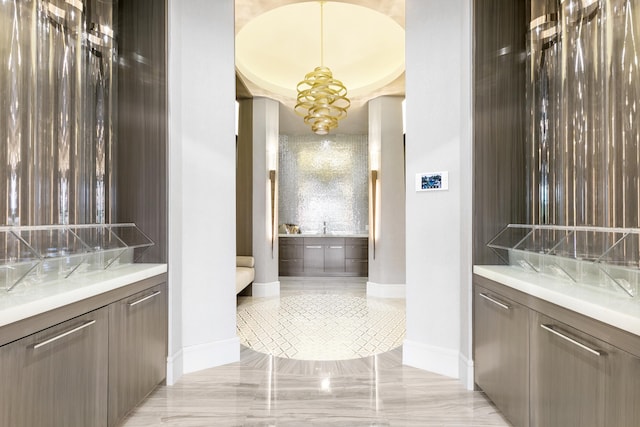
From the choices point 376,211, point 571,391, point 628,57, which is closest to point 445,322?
point 571,391

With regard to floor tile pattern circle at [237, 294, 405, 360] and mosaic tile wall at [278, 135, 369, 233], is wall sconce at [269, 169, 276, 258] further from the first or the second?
mosaic tile wall at [278, 135, 369, 233]

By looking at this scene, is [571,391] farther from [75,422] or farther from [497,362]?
[75,422]

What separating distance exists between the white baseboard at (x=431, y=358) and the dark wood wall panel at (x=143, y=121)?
6.99 feet

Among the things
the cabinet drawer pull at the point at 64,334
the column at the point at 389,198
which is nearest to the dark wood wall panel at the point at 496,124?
the cabinet drawer pull at the point at 64,334

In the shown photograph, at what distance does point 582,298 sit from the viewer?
4.66 ft

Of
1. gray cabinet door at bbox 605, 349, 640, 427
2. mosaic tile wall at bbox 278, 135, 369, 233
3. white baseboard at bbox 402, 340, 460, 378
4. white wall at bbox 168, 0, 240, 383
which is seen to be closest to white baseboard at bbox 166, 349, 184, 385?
white wall at bbox 168, 0, 240, 383

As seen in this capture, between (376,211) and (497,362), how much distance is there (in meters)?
3.79

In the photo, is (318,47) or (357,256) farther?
(357,256)

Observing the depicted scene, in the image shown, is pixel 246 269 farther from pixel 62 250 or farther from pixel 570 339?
pixel 570 339

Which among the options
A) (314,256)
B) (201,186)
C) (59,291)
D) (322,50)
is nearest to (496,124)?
(201,186)

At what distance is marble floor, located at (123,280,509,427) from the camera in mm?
2068

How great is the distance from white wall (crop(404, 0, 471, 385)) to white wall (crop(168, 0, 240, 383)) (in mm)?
1583

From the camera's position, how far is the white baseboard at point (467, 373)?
245 centimetres

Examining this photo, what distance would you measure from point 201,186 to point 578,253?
262 centimetres
